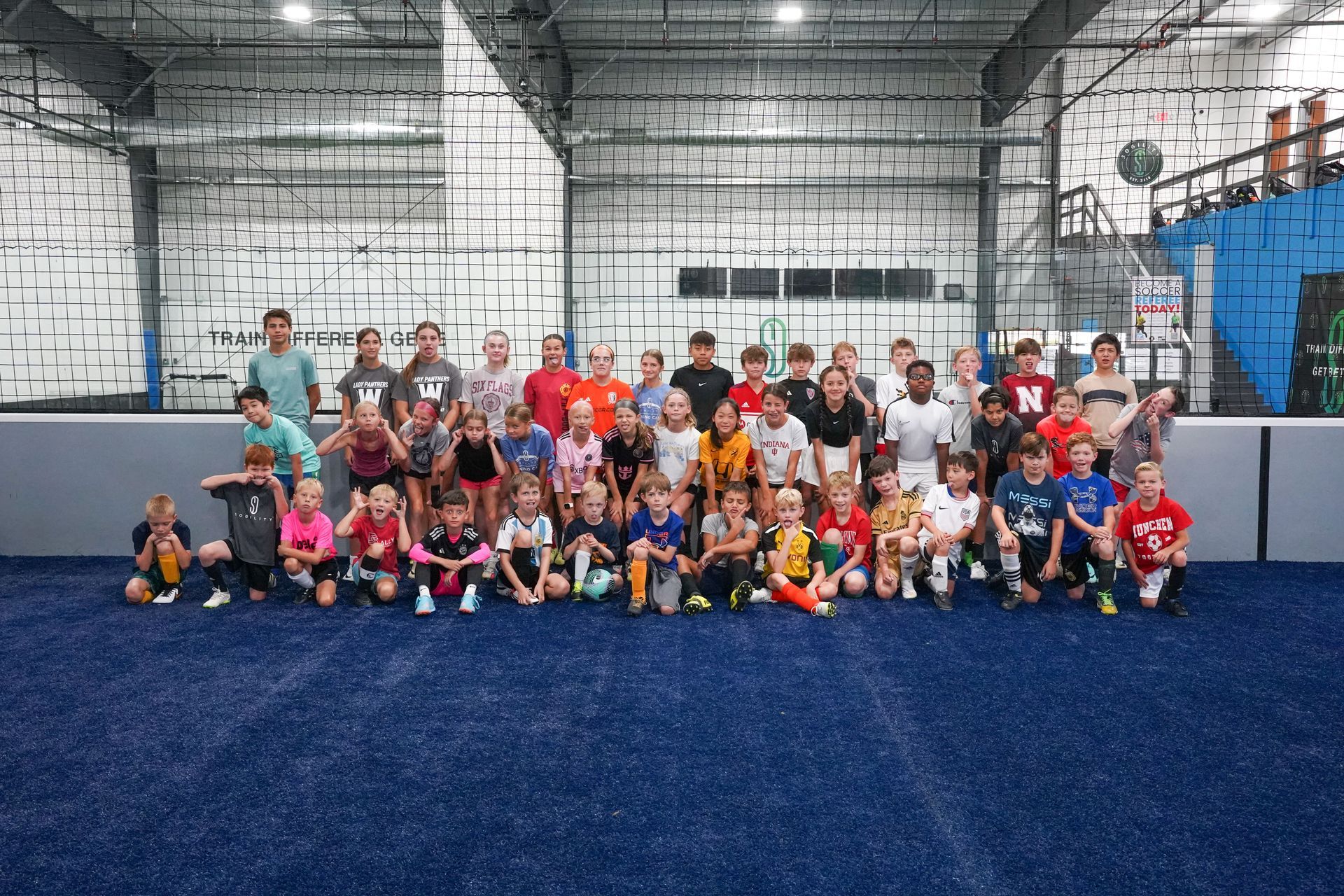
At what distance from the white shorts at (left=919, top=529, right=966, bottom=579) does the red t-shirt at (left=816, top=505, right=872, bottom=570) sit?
0.29 metres

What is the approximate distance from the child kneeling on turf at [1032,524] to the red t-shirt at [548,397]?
275cm

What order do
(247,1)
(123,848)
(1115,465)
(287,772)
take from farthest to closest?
(247,1), (1115,465), (287,772), (123,848)

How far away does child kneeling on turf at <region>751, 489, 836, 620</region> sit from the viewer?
4.86 meters

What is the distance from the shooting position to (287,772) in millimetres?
2871

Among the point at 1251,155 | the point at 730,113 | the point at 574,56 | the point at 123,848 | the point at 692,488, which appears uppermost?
the point at 574,56

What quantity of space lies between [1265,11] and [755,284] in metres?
7.82

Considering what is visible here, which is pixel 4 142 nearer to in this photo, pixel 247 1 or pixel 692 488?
pixel 247 1

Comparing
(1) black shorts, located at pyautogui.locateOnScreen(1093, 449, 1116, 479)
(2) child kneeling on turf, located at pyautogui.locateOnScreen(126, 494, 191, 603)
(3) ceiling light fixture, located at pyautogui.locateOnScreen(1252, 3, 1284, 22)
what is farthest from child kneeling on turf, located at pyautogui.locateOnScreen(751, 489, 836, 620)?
(3) ceiling light fixture, located at pyautogui.locateOnScreen(1252, 3, 1284, 22)

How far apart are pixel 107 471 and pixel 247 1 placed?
24.7 ft

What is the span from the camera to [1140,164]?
421 inches

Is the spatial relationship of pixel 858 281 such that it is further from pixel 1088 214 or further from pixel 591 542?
pixel 591 542

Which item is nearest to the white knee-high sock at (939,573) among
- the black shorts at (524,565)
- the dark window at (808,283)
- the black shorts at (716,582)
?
the black shorts at (716,582)

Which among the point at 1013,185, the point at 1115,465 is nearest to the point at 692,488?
the point at 1115,465

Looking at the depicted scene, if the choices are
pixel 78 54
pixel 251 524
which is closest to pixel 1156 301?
pixel 251 524
